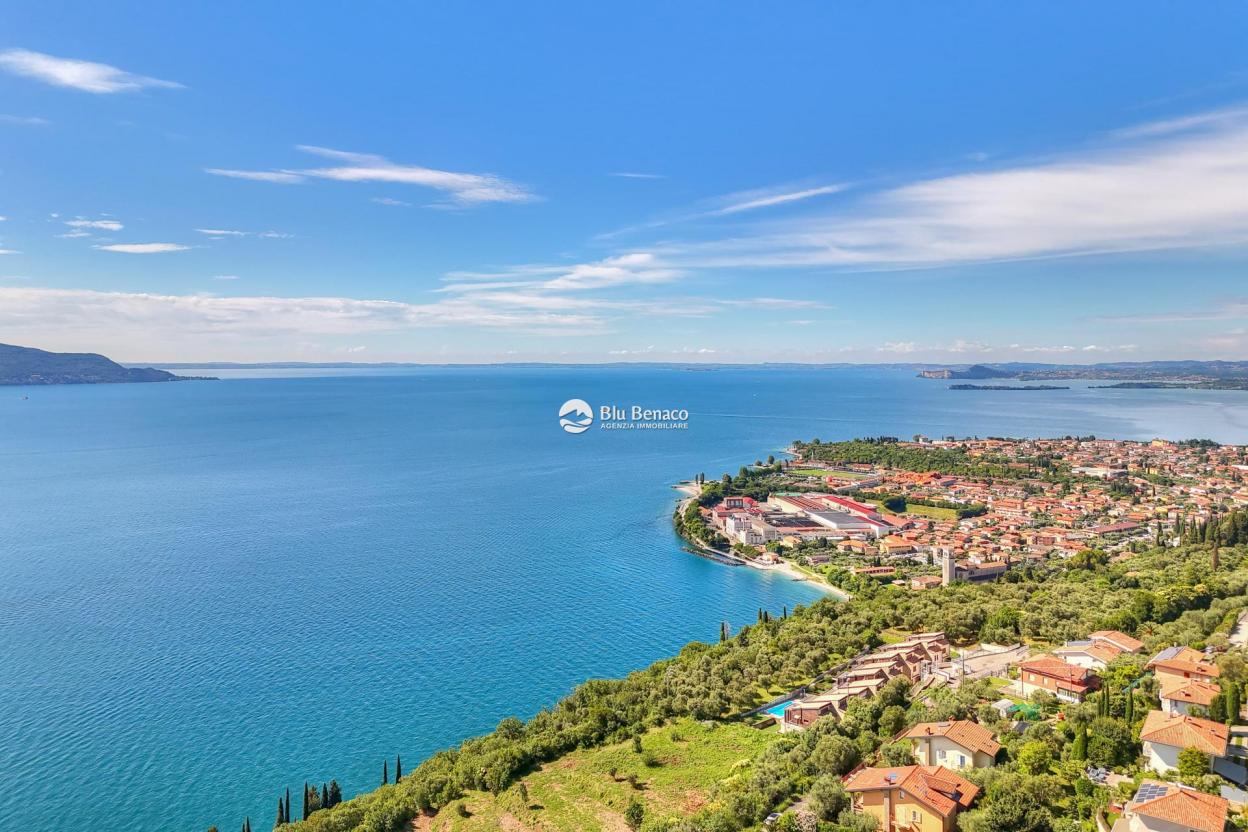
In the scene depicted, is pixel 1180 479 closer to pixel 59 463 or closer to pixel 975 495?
pixel 975 495

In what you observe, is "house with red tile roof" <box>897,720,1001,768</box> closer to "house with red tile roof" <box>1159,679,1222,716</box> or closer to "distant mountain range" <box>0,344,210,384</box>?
"house with red tile roof" <box>1159,679,1222,716</box>

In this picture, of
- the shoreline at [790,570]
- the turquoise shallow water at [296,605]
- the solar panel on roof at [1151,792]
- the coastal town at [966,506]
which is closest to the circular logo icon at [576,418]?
the turquoise shallow water at [296,605]

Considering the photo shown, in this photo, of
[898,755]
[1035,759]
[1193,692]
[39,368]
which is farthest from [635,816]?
[39,368]

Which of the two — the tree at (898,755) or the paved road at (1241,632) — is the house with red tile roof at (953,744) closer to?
the tree at (898,755)

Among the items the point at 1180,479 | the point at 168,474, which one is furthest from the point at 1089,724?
the point at 168,474

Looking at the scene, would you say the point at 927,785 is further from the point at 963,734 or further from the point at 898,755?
the point at 963,734

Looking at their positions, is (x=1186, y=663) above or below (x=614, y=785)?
above
